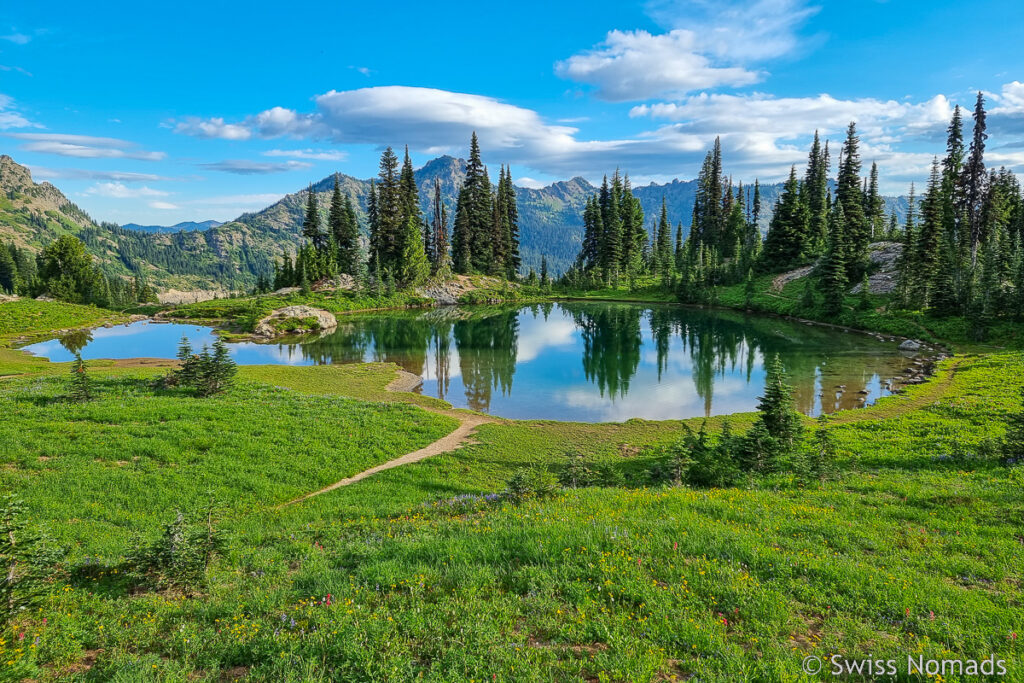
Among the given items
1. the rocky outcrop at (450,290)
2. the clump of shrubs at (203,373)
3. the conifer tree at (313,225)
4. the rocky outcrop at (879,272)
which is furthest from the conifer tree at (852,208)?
the conifer tree at (313,225)

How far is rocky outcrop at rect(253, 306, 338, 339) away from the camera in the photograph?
67.8m

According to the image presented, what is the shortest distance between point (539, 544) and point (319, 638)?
13.1 ft

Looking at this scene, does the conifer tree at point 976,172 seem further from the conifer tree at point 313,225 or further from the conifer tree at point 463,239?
the conifer tree at point 313,225

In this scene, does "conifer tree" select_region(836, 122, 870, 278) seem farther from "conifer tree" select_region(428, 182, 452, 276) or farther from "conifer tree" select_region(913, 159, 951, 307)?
"conifer tree" select_region(428, 182, 452, 276)

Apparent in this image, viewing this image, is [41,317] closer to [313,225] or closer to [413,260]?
[313,225]

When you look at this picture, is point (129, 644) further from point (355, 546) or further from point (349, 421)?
point (349, 421)

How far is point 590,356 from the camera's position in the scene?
50125 millimetres

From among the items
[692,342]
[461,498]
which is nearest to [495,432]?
[461,498]

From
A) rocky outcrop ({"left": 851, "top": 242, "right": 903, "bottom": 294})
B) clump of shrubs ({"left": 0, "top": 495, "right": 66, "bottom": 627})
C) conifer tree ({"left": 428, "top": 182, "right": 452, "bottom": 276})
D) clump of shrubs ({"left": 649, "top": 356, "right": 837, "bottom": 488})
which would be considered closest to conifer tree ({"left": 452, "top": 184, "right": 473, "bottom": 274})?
conifer tree ({"left": 428, "top": 182, "right": 452, "bottom": 276})

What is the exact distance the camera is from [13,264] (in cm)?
11800

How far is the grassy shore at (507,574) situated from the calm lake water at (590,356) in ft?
52.8

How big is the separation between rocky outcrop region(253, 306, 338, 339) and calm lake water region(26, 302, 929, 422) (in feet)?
10.8

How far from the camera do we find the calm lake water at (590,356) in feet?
113

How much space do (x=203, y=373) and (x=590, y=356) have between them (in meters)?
34.1
